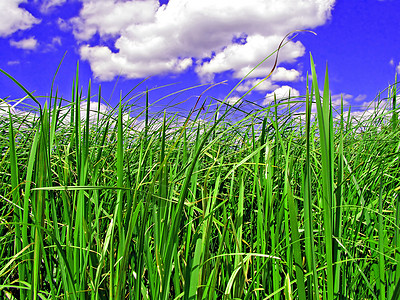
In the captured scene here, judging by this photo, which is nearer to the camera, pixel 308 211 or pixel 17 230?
pixel 308 211

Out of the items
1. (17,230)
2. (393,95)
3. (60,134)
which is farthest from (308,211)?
(393,95)

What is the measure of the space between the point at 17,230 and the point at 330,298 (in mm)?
898

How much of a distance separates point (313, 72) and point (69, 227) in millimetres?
782

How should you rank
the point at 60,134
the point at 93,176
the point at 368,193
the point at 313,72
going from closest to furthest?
the point at 313,72 → the point at 93,176 → the point at 368,193 → the point at 60,134

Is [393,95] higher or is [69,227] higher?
[393,95]

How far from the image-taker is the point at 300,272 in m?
0.76

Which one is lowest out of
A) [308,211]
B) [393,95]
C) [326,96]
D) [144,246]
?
[144,246]

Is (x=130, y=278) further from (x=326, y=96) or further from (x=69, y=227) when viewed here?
(x=326, y=96)

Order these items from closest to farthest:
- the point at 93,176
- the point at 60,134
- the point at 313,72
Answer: the point at 313,72 < the point at 93,176 < the point at 60,134

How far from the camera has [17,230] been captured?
40.4 inches

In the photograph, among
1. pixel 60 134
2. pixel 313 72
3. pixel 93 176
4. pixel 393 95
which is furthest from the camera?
pixel 393 95

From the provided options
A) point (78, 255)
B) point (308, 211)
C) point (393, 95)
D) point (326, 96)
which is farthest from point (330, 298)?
point (393, 95)

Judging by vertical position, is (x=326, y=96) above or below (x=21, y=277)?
above

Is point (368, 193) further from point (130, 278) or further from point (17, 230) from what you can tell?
point (17, 230)
